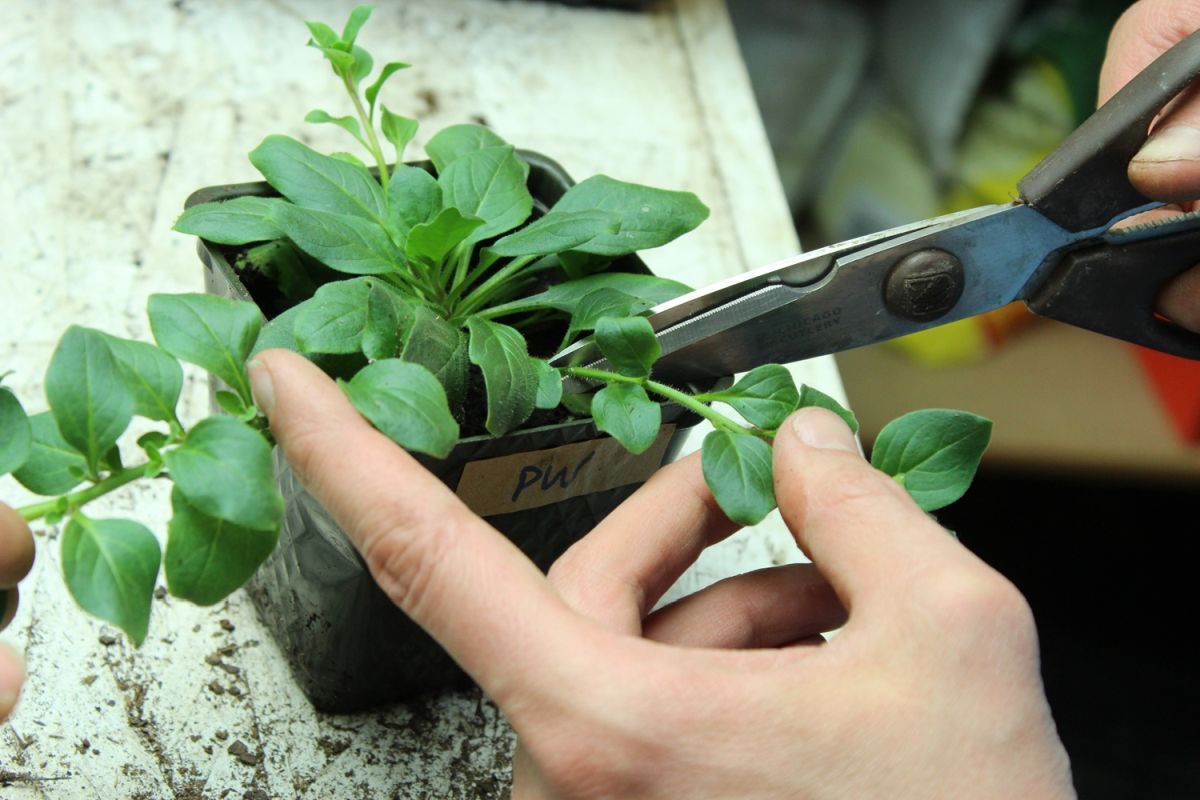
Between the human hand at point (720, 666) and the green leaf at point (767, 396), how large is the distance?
8cm

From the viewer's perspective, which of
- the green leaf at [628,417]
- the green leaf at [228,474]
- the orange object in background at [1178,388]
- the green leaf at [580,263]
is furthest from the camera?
the orange object in background at [1178,388]

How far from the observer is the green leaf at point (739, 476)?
1.68 ft

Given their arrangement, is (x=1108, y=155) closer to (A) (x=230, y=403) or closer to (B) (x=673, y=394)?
(B) (x=673, y=394)

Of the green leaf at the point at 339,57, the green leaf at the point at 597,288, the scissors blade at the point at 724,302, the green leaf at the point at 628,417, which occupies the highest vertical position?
the green leaf at the point at 339,57

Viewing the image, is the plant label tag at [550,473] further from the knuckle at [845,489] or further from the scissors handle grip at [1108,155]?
the scissors handle grip at [1108,155]

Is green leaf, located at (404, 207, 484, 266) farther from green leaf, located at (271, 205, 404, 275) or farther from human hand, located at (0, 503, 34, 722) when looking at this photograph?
human hand, located at (0, 503, 34, 722)

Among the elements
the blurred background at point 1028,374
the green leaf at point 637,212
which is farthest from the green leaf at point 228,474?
the blurred background at point 1028,374

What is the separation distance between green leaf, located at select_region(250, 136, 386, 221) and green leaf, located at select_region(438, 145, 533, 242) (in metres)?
0.04

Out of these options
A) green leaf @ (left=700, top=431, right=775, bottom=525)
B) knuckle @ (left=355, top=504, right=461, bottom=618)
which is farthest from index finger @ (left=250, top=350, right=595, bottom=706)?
green leaf @ (left=700, top=431, right=775, bottom=525)

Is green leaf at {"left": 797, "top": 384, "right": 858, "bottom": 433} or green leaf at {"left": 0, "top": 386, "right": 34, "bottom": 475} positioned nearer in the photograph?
green leaf at {"left": 0, "top": 386, "right": 34, "bottom": 475}

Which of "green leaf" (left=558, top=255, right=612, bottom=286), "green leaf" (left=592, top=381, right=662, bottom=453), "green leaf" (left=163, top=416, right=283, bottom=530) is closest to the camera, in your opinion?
"green leaf" (left=163, top=416, right=283, bottom=530)

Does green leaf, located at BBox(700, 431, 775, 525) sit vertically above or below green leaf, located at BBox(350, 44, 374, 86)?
below

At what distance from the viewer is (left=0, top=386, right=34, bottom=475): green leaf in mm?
443

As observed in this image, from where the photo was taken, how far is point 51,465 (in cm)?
48
